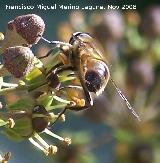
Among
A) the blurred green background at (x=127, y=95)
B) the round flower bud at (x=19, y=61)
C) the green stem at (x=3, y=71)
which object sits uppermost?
the round flower bud at (x=19, y=61)

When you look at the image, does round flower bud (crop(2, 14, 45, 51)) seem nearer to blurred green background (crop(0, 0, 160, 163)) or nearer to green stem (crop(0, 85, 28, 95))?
green stem (crop(0, 85, 28, 95))

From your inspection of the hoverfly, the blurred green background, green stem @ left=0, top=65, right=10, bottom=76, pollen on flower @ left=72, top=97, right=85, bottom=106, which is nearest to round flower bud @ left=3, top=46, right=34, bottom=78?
green stem @ left=0, top=65, right=10, bottom=76

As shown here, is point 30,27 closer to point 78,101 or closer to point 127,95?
point 78,101

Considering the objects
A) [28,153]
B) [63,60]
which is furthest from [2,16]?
[63,60]

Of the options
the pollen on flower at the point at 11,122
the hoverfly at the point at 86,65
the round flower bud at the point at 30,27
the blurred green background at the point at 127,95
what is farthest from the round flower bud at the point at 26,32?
the blurred green background at the point at 127,95

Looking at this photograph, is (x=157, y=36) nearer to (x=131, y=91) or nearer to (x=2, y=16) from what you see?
(x=131, y=91)

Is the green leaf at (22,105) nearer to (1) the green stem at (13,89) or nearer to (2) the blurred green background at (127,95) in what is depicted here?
(1) the green stem at (13,89)
